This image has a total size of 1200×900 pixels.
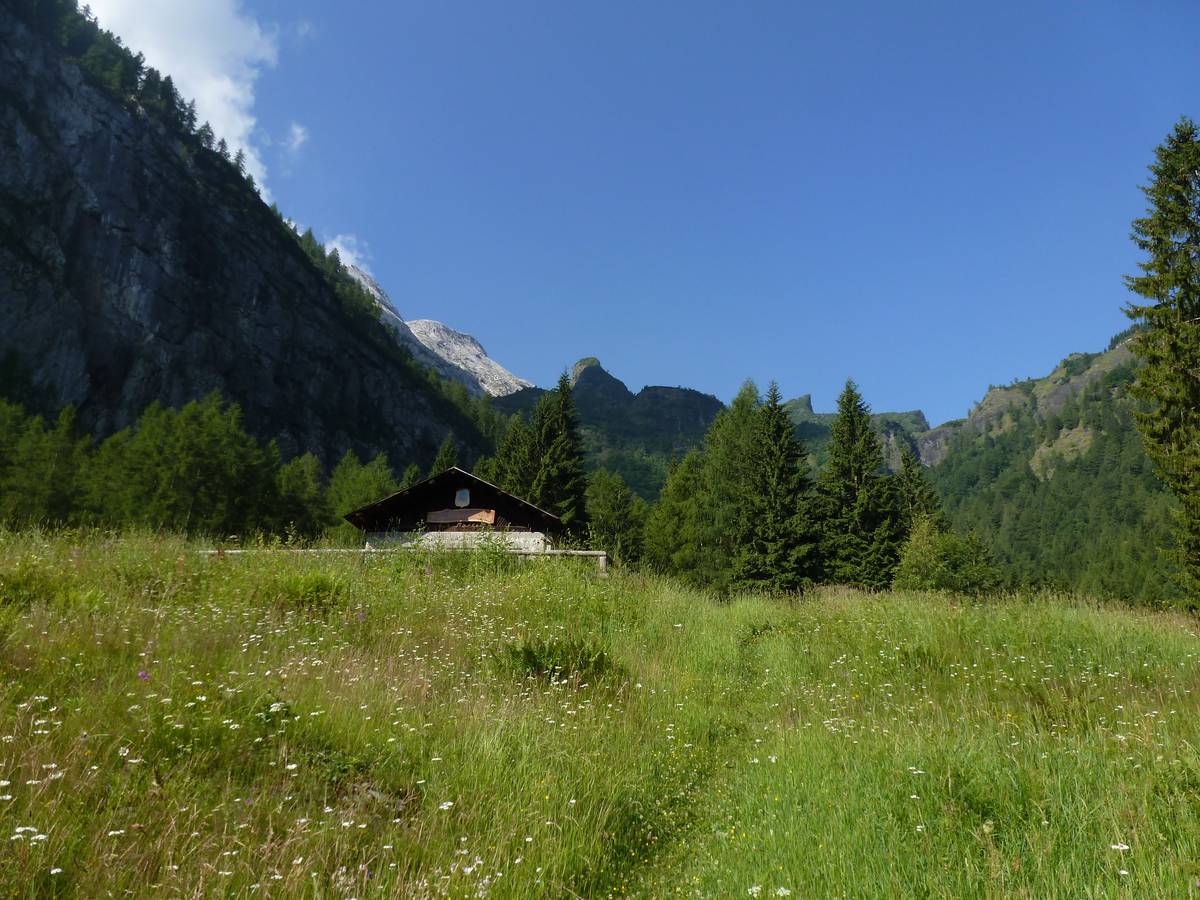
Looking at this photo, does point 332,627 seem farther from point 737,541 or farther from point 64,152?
point 64,152

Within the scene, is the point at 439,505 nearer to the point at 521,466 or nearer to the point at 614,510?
the point at 521,466

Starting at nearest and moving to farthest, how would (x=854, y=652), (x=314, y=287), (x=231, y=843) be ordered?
(x=231, y=843) → (x=854, y=652) → (x=314, y=287)

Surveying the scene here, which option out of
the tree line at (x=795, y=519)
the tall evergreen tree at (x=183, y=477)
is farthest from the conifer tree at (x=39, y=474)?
the tree line at (x=795, y=519)

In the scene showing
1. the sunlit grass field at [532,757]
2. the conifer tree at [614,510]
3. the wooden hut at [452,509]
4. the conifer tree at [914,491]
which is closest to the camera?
the sunlit grass field at [532,757]

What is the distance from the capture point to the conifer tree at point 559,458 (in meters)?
44.3

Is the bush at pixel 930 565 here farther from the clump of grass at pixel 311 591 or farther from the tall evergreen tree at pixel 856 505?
the clump of grass at pixel 311 591

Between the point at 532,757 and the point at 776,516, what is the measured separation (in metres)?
33.3

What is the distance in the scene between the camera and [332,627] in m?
6.82

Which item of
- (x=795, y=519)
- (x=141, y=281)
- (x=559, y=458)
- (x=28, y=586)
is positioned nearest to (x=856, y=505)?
(x=795, y=519)

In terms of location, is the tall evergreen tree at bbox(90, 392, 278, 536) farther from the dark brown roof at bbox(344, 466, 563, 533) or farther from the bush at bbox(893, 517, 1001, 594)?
the bush at bbox(893, 517, 1001, 594)

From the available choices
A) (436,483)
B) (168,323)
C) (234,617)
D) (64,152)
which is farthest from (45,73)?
(234,617)

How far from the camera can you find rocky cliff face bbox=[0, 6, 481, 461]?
81.5 m

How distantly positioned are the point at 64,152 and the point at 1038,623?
423ft

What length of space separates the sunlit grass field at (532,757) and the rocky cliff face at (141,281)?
9946 centimetres
